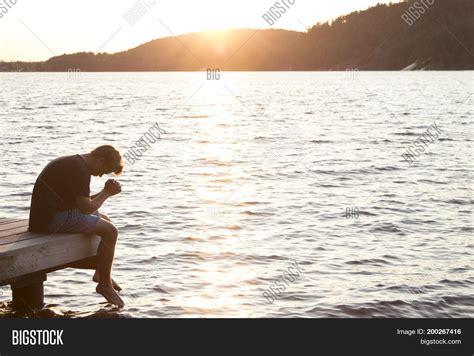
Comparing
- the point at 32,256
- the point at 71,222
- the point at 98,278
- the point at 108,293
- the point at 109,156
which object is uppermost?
the point at 109,156

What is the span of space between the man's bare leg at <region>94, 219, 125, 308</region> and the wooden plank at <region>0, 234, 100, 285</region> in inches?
5.1

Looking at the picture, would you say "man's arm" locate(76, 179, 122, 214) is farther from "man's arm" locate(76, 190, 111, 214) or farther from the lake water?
the lake water

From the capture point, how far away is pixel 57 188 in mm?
9953

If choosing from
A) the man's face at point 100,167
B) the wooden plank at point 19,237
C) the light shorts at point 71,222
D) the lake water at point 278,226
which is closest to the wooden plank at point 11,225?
the wooden plank at point 19,237

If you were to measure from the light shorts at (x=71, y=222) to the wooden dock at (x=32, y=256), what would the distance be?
10cm

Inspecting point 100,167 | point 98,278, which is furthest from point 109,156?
point 98,278

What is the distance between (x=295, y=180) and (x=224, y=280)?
13.1 meters

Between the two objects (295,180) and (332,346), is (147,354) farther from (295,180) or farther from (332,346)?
(295,180)

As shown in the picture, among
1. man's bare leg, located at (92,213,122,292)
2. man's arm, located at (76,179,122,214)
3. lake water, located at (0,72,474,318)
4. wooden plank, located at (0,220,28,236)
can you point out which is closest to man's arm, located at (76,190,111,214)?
man's arm, located at (76,179,122,214)

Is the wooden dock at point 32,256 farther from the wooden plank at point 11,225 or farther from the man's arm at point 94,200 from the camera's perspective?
the man's arm at point 94,200

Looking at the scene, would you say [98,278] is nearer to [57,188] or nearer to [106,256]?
[106,256]

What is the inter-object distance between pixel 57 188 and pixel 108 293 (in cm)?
194

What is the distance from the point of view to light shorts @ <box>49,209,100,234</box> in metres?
10.1

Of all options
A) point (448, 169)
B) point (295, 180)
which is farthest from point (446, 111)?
point (295, 180)
